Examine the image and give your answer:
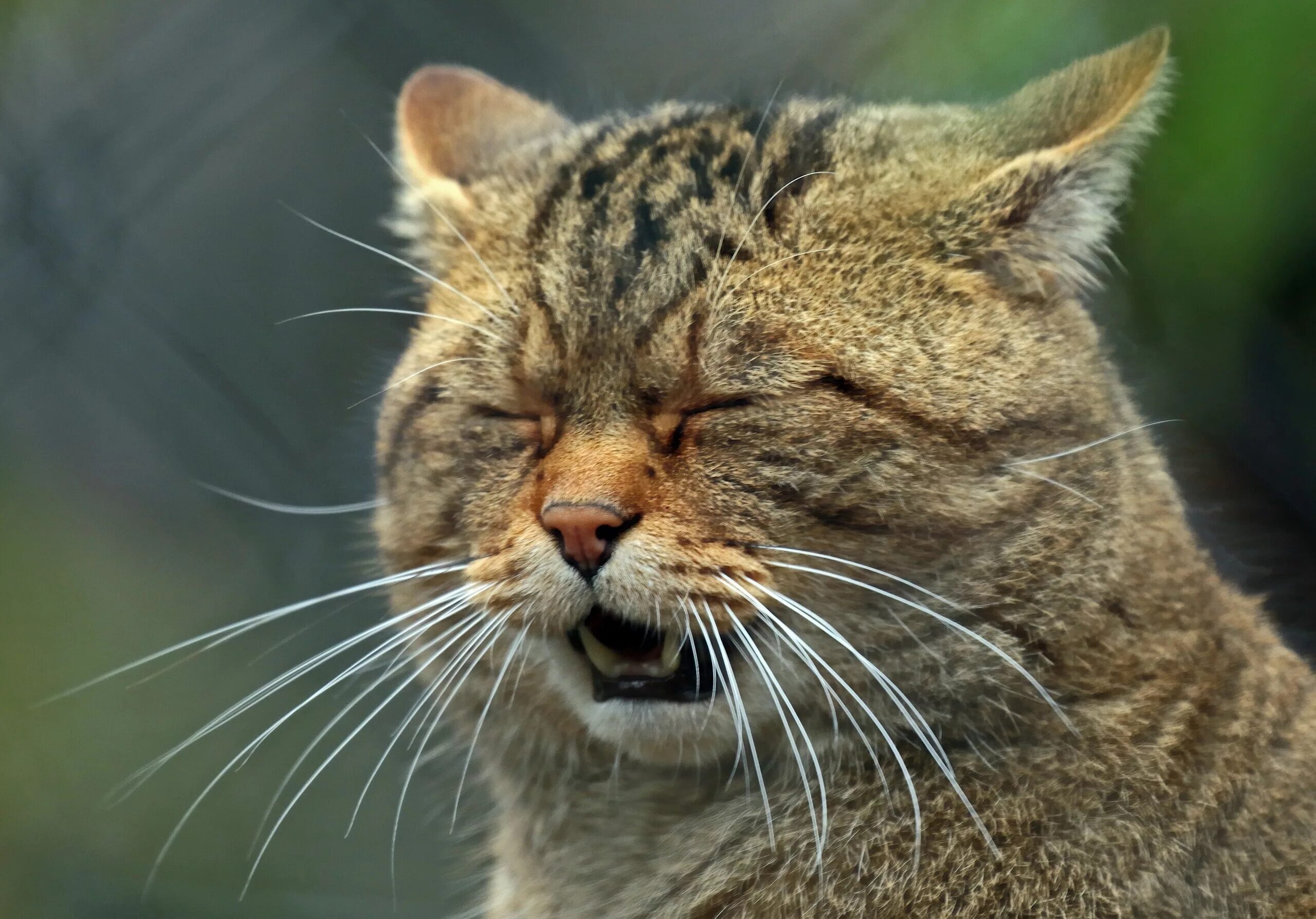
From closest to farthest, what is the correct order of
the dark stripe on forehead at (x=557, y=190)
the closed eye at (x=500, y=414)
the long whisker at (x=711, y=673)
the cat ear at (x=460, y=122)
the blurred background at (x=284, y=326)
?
the blurred background at (x=284, y=326)
the long whisker at (x=711, y=673)
the closed eye at (x=500, y=414)
the dark stripe on forehead at (x=557, y=190)
the cat ear at (x=460, y=122)

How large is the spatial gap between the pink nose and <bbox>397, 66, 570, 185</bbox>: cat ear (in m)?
0.82

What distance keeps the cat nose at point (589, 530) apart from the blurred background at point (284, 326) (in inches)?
24.1

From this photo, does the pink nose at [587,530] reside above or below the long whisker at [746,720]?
above

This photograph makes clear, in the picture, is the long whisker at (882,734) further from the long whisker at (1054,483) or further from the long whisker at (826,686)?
the long whisker at (1054,483)

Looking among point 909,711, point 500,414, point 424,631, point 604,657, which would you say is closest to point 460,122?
point 500,414

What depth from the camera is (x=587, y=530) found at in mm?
1449

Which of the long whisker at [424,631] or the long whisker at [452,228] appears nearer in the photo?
the long whisker at [424,631]

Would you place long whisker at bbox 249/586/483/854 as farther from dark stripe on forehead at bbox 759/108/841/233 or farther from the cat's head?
dark stripe on forehead at bbox 759/108/841/233

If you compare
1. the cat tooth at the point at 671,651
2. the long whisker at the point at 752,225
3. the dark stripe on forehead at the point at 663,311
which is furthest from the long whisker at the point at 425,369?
the cat tooth at the point at 671,651

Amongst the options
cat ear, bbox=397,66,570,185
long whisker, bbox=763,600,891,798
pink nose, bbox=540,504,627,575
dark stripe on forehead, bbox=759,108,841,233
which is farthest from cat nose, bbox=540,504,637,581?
cat ear, bbox=397,66,570,185

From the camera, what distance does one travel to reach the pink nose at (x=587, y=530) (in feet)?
4.73

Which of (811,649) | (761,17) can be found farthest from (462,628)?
(761,17)

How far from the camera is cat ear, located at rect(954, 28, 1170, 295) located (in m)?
1.53

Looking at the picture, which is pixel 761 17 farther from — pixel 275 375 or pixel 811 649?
pixel 275 375
